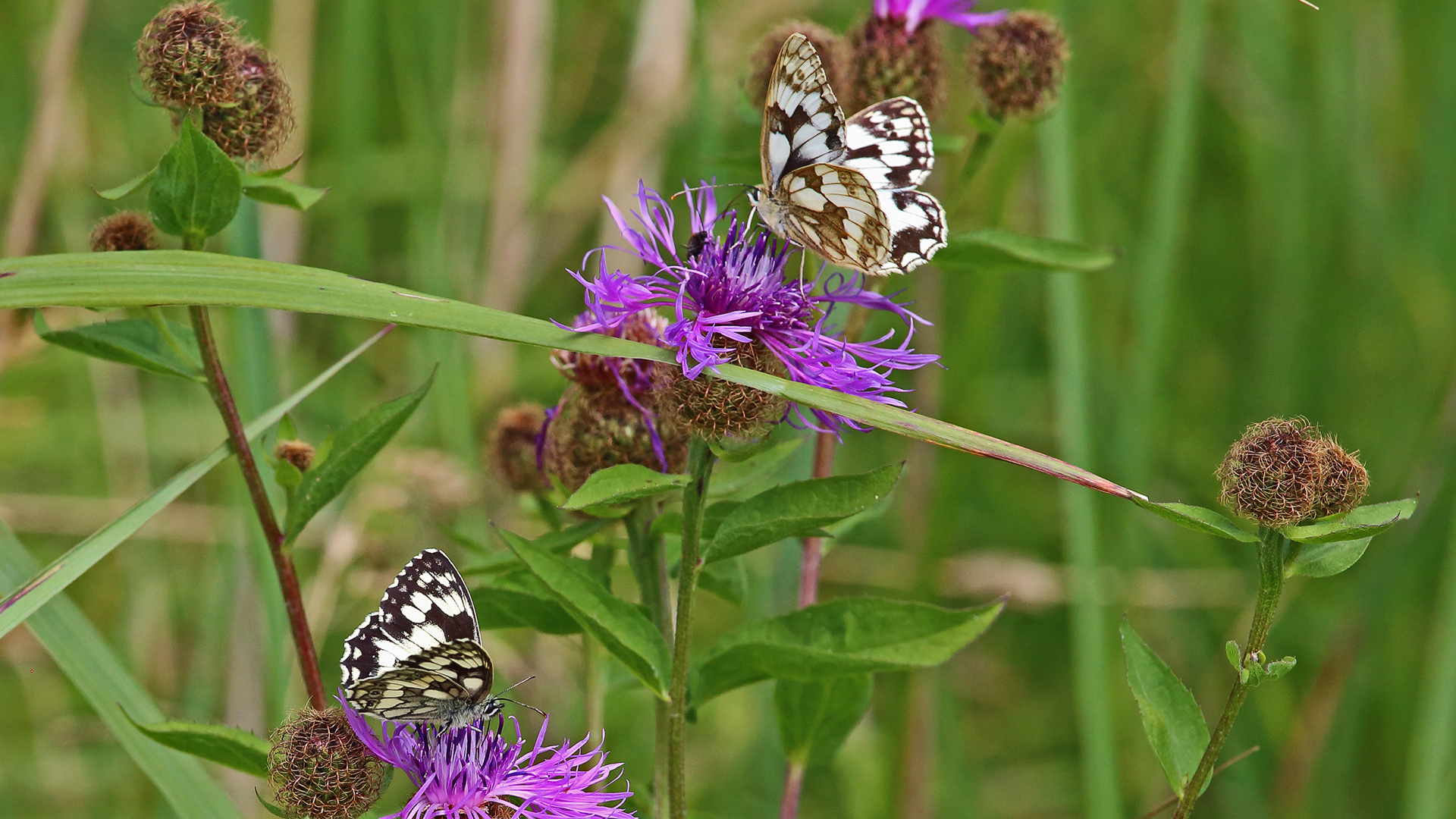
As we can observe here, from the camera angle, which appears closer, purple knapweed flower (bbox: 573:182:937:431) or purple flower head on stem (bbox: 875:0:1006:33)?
purple knapweed flower (bbox: 573:182:937:431)

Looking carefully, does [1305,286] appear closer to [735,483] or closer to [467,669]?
[735,483]

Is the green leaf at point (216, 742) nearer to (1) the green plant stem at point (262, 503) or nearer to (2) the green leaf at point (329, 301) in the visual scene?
(1) the green plant stem at point (262, 503)

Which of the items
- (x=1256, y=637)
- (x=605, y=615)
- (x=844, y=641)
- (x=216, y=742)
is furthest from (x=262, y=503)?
(x=1256, y=637)

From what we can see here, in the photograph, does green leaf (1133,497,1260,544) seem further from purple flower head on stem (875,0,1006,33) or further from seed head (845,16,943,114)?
purple flower head on stem (875,0,1006,33)

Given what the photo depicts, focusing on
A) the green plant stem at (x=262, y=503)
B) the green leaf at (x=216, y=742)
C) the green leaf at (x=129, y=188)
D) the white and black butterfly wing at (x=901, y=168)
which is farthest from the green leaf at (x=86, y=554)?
the white and black butterfly wing at (x=901, y=168)

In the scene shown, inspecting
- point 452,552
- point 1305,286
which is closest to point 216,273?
point 452,552

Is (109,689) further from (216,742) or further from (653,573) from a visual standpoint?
(653,573)

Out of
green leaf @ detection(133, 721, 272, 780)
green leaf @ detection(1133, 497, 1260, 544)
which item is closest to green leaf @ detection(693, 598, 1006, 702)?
green leaf @ detection(1133, 497, 1260, 544)
